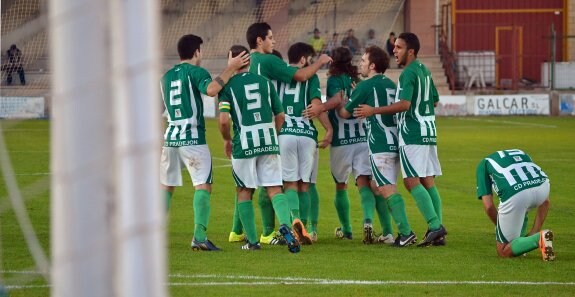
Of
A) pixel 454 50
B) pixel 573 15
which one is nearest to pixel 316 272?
pixel 454 50

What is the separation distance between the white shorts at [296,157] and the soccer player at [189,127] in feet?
3.31

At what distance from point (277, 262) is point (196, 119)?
1.67 meters

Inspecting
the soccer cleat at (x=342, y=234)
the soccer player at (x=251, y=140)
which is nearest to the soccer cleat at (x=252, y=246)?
the soccer player at (x=251, y=140)

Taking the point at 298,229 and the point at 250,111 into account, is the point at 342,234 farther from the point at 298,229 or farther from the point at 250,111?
the point at 250,111

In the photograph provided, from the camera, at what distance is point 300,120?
11.6 metres

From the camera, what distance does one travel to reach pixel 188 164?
10.7m

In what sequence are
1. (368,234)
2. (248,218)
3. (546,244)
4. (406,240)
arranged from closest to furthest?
(546,244) → (248,218) → (406,240) → (368,234)

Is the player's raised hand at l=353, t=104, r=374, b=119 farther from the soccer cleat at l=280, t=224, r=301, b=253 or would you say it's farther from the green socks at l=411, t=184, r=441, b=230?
the soccer cleat at l=280, t=224, r=301, b=253

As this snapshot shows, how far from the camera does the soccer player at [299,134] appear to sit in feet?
37.7

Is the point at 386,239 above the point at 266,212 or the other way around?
the other way around

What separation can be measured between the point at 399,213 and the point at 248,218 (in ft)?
4.74

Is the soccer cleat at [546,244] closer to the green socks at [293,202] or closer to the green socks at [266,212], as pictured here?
the green socks at [293,202]

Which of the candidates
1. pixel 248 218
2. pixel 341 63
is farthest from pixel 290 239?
pixel 341 63

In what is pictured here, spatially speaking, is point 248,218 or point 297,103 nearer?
point 248,218
